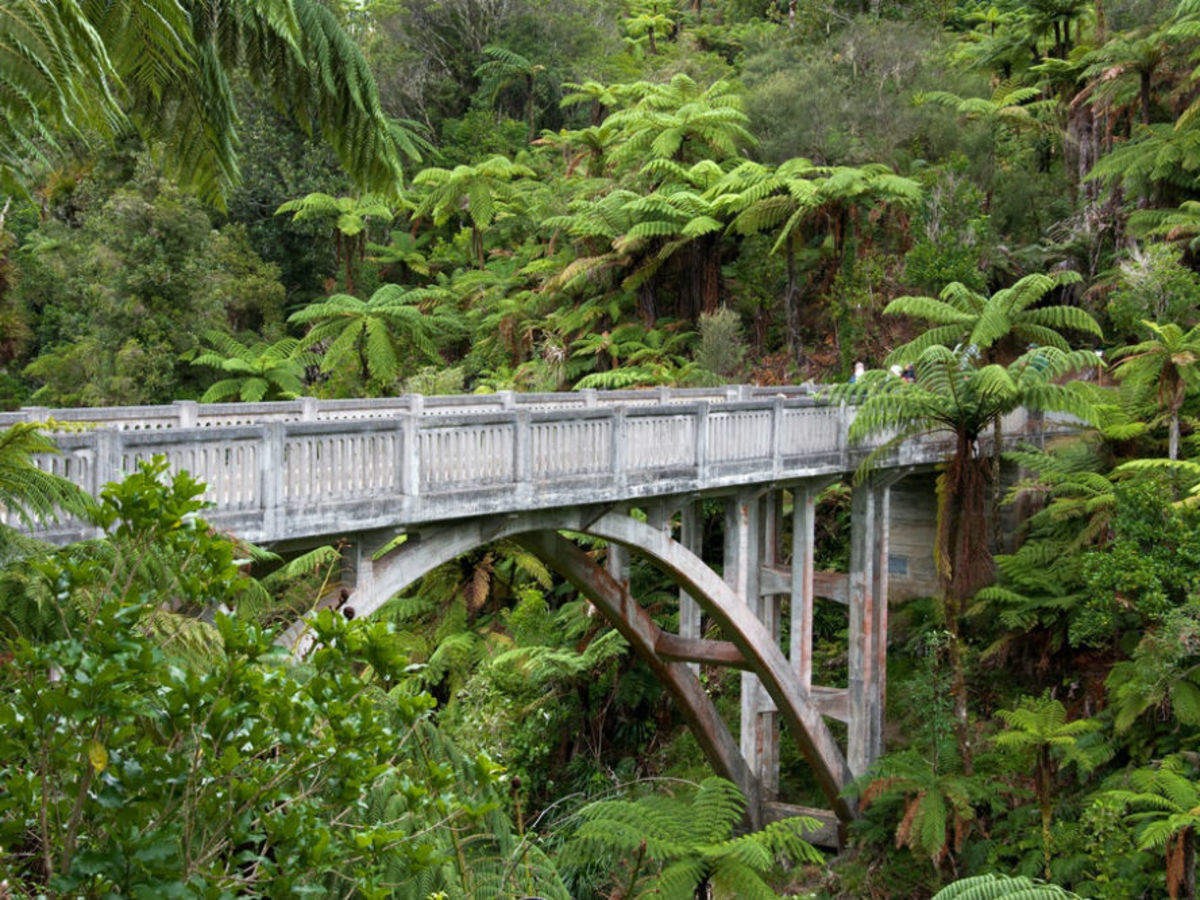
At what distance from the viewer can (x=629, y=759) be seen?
57.8 ft

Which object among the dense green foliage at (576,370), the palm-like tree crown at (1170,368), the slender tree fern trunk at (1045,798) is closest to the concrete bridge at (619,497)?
the dense green foliage at (576,370)

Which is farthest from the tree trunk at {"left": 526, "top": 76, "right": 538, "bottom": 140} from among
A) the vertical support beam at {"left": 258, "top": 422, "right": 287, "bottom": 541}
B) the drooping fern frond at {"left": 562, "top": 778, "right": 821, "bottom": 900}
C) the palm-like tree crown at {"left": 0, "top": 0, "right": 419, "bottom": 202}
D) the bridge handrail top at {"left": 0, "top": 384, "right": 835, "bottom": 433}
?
the palm-like tree crown at {"left": 0, "top": 0, "right": 419, "bottom": 202}

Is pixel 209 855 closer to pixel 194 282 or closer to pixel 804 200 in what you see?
pixel 804 200

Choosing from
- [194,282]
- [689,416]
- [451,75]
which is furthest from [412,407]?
[451,75]

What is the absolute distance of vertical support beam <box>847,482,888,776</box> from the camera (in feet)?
48.0

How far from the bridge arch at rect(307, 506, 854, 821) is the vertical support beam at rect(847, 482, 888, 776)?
0.41m

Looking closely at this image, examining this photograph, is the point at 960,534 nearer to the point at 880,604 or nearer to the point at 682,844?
the point at 880,604

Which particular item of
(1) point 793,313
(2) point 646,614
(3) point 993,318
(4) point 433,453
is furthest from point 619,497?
(1) point 793,313

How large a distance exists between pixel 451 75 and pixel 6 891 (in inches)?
1456

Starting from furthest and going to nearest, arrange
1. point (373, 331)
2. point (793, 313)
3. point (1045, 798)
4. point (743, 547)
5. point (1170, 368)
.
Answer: point (373, 331)
point (793, 313)
point (1170, 368)
point (743, 547)
point (1045, 798)

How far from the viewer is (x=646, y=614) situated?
13375 millimetres

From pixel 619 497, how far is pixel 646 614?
3.31m

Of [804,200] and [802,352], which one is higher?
[804,200]

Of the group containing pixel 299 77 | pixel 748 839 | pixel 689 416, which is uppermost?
pixel 299 77
